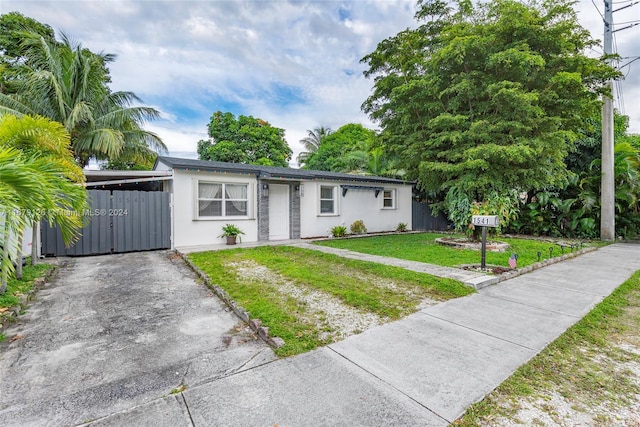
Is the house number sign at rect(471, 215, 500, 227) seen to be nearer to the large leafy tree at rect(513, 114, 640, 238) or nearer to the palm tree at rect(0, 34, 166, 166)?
the large leafy tree at rect(513, 114, 640, 238)

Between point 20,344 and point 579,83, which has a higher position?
point 579,83

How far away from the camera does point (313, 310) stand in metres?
3.79

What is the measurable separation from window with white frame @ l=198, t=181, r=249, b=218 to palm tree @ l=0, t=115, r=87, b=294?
12.3ft

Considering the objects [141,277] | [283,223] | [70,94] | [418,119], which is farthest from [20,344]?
[70,94]

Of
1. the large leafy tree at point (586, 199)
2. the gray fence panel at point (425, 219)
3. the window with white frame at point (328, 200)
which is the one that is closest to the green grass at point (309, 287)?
the window with white frame at point (328, 200)

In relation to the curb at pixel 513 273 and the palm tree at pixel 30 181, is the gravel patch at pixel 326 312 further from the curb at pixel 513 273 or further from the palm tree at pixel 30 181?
the palm tree at pixel 30 181

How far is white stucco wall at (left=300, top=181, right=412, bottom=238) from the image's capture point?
11.5 metres

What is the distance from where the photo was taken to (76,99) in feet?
42.7

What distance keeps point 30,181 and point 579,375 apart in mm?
4915

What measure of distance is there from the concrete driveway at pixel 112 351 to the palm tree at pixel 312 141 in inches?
1189

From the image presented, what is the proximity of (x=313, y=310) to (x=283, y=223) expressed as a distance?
7.49m

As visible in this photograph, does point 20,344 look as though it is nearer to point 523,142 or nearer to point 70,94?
point 523,142

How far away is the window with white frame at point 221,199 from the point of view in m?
9.44

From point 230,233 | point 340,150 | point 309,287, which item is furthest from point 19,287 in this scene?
point 340,150
